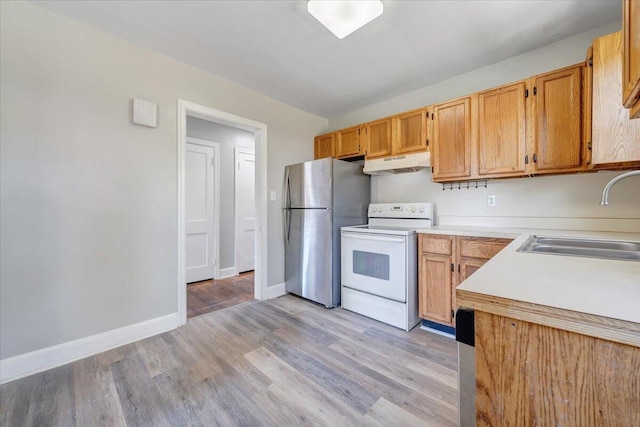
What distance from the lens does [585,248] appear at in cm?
137

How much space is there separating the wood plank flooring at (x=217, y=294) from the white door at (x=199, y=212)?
0.85 ft

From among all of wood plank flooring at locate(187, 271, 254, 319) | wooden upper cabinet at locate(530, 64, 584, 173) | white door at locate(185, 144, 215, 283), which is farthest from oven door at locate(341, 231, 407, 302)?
white door at locate(185, 144, 215, 283)

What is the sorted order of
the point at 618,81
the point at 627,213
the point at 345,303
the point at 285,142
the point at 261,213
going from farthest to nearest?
the point at 285,142, the point at 261,213, the point at 345,303, the point at 627,213, the point at 618,81

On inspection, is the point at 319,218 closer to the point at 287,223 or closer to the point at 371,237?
the point at 287,223

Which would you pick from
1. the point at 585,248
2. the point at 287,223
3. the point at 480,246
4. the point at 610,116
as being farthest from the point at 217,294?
the point at 610,116

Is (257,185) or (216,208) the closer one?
(257,185)

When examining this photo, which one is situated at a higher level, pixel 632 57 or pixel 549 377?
pixel 632 57

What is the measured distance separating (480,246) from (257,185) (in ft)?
8.00

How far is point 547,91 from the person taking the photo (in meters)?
1.95

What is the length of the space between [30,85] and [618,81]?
3851 millimetres

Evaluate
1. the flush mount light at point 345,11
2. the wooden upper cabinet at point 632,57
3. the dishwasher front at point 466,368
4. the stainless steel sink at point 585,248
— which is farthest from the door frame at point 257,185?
the wooden upper cabinet at point 632,57

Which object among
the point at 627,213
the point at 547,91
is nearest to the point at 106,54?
the point at 547,91

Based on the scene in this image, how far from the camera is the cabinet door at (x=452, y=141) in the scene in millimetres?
2342

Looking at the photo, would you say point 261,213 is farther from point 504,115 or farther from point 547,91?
point 547,91
